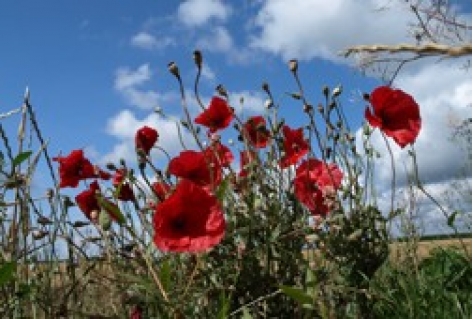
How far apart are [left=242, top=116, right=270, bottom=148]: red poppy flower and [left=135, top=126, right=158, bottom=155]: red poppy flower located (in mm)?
233

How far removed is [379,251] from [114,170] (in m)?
0.72

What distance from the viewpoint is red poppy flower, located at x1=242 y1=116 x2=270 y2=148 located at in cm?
200

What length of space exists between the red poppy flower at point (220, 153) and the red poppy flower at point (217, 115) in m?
0.06

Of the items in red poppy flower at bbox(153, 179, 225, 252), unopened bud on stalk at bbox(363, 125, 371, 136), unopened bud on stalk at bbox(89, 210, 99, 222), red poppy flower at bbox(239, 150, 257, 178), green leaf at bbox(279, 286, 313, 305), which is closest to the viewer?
green leaf at bbox(279, 286, 313, 305)

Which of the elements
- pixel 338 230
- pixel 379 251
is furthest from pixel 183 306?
pixel 379 251

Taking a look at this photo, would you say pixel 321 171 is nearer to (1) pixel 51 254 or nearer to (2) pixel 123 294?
(2) pixel 123 294

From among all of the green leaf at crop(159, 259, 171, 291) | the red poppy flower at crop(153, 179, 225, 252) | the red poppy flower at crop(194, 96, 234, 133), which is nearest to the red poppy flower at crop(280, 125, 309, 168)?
the red poppy flower at crop(194, 96, 234, 133)

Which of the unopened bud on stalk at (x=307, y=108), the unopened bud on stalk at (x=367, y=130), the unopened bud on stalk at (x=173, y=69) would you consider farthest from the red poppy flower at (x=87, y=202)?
the unopened bud on stalk at (x=367, y=130)

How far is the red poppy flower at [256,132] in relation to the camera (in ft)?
6.57

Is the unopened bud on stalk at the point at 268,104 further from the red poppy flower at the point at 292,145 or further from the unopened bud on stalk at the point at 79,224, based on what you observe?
the unopened bud on stalk at the point at 79,224

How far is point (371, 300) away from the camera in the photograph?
1858 millimetres

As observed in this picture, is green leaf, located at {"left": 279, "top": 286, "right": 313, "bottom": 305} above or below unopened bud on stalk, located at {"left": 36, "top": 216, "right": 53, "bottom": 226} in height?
below

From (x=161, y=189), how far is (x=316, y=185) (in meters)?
0.39

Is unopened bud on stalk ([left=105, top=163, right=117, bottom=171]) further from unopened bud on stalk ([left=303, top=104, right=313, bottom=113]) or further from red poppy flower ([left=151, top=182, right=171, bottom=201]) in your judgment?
unopened bud on stalk ([left=303, top=104, right=313, bottom=113])
